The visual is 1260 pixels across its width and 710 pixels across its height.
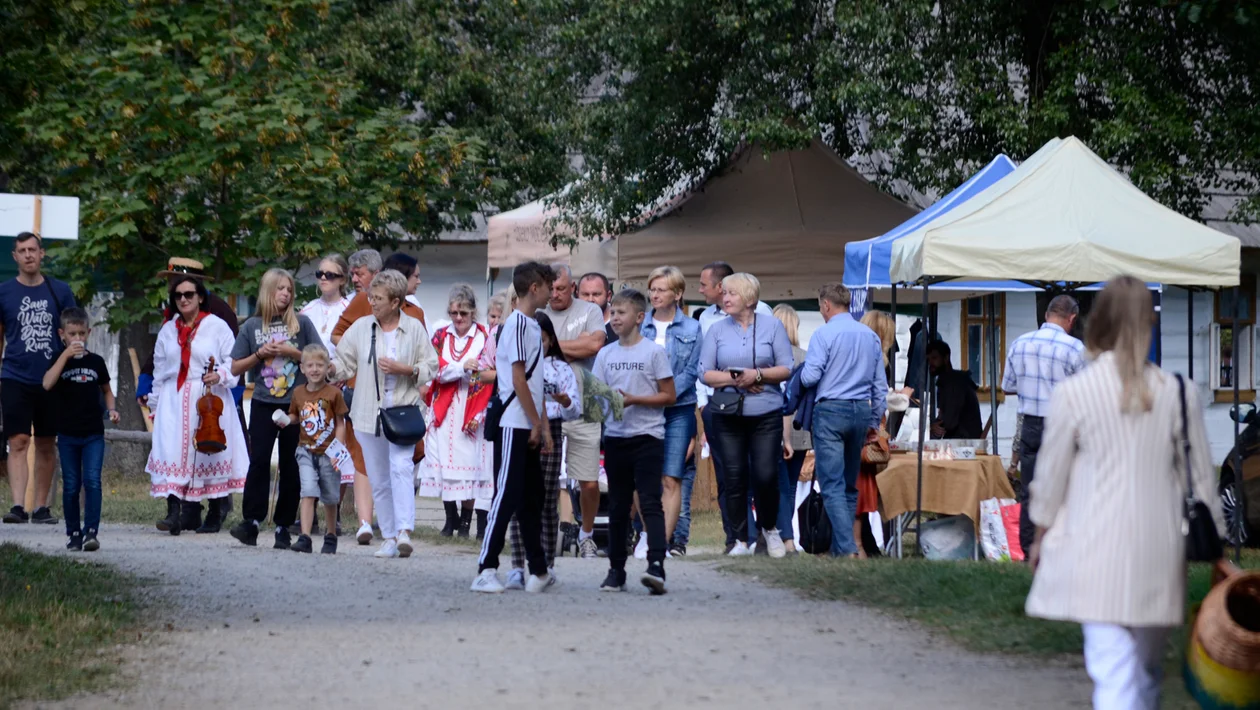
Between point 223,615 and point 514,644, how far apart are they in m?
1.81

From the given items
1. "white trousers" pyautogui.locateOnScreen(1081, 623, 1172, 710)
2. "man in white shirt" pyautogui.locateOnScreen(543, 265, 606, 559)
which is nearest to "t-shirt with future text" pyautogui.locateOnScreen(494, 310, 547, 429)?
"man in white shirt" pyautogui.locateOnScreen(543, 265, 606, 559)

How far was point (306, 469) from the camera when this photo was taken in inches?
472

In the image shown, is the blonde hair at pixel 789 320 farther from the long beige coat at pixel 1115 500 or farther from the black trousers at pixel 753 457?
the long beige coat at pixel 1115 500

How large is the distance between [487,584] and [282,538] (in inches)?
116

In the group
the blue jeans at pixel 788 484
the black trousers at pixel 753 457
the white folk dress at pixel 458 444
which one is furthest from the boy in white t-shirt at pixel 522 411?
the blue jeans at pixel 788 484

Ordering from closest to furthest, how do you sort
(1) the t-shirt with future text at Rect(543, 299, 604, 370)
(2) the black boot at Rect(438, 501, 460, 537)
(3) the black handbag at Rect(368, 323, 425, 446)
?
(1) the t-shirt with future text at Rect(543, 299, 604, 370), (3) the black handbag at Rect(368, 323, 425, 446), (2) the black boot at Rect(438, 501, 460, 537)

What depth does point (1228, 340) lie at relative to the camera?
2877 centimetres

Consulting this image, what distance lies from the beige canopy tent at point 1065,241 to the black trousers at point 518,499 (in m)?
3.56

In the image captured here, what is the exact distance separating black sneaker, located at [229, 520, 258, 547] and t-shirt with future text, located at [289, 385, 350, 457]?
739 millimetres

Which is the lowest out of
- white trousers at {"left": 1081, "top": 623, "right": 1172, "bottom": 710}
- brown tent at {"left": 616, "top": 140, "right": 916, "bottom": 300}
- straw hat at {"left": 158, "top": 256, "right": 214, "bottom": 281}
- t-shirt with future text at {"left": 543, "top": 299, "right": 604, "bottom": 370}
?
white trousers at {"left": 1081, "top": 623, "right": 1172, "bottom": 710}

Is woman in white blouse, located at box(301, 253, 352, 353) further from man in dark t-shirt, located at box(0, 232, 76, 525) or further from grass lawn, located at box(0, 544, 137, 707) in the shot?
grass lawn, located at box(0, 544, 137, 707)

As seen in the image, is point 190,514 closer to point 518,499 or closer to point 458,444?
point 458,444

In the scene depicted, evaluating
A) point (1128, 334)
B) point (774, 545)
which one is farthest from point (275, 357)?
point (1128, 334)

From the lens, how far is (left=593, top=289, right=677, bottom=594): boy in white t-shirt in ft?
31.8
